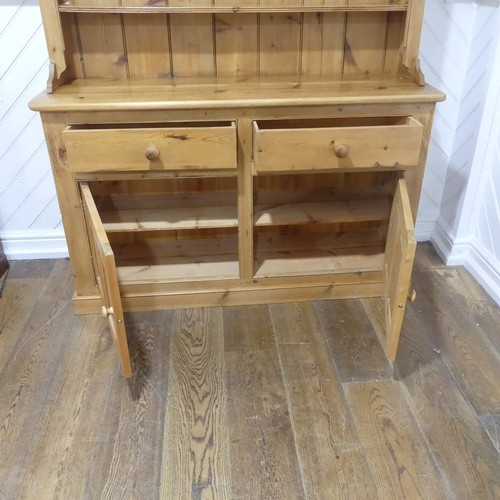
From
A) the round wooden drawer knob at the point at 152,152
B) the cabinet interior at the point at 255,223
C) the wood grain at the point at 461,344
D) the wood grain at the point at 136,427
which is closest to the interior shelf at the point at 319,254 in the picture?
the cabinet interior at the point at 255,223

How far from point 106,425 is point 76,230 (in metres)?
0.67

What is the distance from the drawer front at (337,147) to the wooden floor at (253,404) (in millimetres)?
585

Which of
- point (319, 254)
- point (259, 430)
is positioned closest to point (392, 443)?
point (259, 430)

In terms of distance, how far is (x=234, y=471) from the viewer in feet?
4.21

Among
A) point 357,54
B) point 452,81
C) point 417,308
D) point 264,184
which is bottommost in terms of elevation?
point 417,308

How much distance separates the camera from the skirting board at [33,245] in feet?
7.14

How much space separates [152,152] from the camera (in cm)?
152

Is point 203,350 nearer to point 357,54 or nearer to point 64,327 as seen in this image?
point 64,327

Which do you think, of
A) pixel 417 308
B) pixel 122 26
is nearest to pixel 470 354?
pixel 417 308

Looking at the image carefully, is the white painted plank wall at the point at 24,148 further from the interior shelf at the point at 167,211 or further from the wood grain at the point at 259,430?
the wood grain at the point at 259,430

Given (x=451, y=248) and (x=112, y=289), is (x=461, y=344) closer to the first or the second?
(x=451, y=248)

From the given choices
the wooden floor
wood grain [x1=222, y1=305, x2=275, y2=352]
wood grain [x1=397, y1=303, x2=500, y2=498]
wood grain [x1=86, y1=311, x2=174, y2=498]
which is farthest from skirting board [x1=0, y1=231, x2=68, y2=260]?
wood grain [x1=397, y1=303, x2=500, y2=498]

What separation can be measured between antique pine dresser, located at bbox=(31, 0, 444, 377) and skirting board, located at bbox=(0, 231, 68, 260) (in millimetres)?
311

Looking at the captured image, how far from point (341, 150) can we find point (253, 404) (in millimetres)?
813
